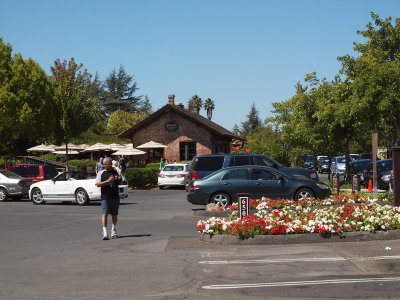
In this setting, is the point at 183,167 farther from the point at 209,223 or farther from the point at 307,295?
the point at 307,295

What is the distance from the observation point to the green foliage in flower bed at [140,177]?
34344mm

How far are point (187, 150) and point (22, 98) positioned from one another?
53.0 feet

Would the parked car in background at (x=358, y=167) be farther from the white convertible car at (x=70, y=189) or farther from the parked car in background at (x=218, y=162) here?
the white convertible car at (x=70, y=189)

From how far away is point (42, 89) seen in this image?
3856 cm

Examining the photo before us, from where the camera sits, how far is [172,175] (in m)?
34.3

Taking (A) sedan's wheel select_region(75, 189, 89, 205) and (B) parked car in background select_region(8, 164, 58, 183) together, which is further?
(B) parked car in background select_region(8, 164, 58, 183)

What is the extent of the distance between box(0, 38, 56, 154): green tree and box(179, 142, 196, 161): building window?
1254 centimetres

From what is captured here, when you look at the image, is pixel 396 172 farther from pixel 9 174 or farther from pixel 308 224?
pixel 9 174

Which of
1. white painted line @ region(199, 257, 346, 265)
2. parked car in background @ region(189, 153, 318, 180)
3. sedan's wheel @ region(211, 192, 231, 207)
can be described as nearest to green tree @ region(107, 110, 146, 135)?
parked car in background @ region(189, 153, 318, 180)

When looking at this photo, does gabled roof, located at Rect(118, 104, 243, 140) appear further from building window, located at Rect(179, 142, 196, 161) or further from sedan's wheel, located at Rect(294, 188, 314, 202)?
sedan's wheel, located at Rect(294, 188, 314, 202)

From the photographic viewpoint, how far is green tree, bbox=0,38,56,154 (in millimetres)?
36031

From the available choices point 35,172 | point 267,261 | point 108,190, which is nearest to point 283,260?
point 267,261

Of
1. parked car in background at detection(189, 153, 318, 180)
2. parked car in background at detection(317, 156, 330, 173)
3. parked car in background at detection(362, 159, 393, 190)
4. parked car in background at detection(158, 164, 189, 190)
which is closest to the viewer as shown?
parked car in background at detection(189, 153, 318, 180)

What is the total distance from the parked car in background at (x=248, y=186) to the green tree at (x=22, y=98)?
2009 cm
